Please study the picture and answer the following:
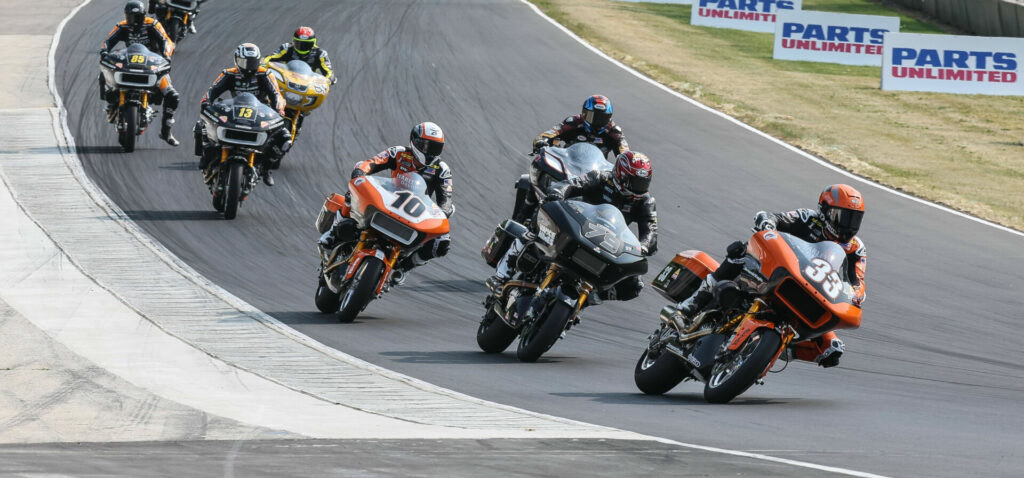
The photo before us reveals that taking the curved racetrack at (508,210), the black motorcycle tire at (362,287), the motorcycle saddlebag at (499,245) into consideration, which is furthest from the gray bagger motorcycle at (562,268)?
the black motorcycle tire at (362,287)

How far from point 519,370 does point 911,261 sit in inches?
298

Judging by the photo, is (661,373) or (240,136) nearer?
(661,373)

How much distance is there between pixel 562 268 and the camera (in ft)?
33.3

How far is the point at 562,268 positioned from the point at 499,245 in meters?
1.22

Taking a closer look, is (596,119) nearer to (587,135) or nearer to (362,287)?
(587,135)

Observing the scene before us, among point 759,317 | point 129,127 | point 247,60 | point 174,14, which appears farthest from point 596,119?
point 174,14

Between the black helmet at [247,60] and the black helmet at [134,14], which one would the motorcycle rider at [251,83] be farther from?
the black helmet at [134,14]

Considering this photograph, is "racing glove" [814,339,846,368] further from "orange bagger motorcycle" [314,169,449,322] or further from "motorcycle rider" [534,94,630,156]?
"motorcycle rider" [534,94,630,156]

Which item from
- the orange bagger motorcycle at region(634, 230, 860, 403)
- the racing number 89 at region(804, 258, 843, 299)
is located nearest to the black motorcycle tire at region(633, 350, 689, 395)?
the orange bagger motorcycle at region(634, 230, 860, 403)

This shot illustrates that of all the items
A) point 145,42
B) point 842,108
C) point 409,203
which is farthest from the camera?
point 842,108

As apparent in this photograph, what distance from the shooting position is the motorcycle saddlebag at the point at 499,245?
11.2m

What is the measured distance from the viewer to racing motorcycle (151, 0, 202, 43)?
28344 millimetres

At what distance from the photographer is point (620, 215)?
406 inches

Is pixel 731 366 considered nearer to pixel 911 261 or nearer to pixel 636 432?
pixel 636 432
